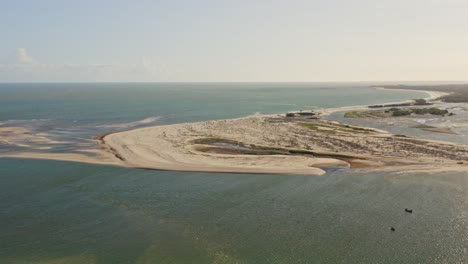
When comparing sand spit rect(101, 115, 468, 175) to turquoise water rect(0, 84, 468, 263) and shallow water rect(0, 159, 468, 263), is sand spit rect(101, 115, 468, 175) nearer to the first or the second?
turquoise water rect(0, 84, 468, 263)

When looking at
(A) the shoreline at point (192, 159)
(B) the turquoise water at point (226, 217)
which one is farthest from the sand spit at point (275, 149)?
(B) the turquoise water at point (226, 217)

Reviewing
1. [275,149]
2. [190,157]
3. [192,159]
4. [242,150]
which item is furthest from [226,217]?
[275,149]

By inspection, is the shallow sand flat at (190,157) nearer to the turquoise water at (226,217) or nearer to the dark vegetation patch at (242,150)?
the dark vegetation patch at (242,150)

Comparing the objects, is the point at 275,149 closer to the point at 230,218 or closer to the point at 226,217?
the point at 226,217

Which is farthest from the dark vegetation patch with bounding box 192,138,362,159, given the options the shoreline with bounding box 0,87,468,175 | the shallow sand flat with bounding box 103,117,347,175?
the shallow sand flat with bounding box 103,117,347,175

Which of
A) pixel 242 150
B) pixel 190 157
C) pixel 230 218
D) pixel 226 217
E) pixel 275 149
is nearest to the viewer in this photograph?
pixel 230 218

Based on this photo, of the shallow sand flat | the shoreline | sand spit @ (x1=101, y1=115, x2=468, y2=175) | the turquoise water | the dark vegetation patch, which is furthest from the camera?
the dark vegetation patch
